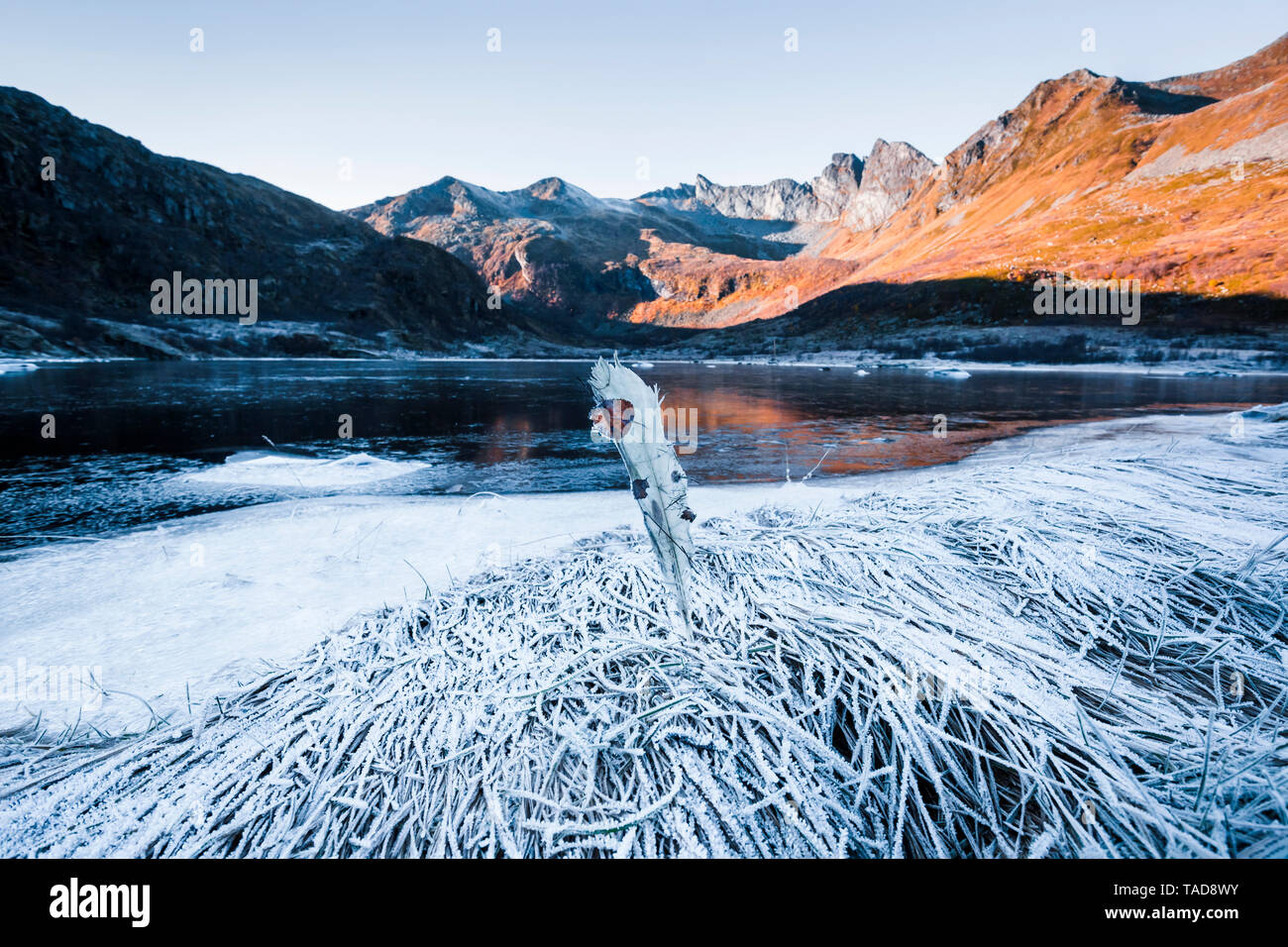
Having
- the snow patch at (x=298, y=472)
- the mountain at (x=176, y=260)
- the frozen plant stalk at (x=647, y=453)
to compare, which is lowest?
the snow patch at (x=298, y=472)

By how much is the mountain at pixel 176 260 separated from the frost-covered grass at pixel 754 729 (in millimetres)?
67130

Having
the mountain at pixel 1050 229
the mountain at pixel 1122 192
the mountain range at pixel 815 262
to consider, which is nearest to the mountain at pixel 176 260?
the mountain range at pixel 815 262

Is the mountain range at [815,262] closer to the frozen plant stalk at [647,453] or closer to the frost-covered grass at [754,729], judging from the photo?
the frost-covered grass at [754,729]

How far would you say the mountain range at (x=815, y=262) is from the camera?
186 ft

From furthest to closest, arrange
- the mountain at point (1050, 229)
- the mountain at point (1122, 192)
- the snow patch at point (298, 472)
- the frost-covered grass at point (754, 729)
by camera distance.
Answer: the mountain at point (1050, 229), the mountain at point (1122, 192), the snow patch at point (298, 472), the frost-covered grass at point (754, 729)

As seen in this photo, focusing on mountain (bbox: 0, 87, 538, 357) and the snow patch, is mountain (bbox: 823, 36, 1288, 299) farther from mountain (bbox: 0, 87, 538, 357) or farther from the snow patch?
mountain (bbox: 0, 87, 538, 357)

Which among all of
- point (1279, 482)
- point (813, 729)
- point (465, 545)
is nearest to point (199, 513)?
point (465, 545)

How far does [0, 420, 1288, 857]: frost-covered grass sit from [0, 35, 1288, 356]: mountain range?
62.9 meters

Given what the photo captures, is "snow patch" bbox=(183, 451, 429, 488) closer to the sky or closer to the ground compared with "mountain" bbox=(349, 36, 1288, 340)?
closer to the ground

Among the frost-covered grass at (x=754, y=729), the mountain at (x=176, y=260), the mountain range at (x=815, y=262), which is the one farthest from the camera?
the mountain at (x=176, y=260)

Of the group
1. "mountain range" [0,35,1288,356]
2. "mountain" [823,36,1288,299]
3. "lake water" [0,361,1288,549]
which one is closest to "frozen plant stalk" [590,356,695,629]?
"lake water" [0,361,1288,549]

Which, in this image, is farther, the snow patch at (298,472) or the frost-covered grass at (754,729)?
the snow patch at (298,472)

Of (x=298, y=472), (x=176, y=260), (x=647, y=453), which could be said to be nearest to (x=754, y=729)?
(x=647, y=453)

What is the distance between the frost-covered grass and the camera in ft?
4.63
